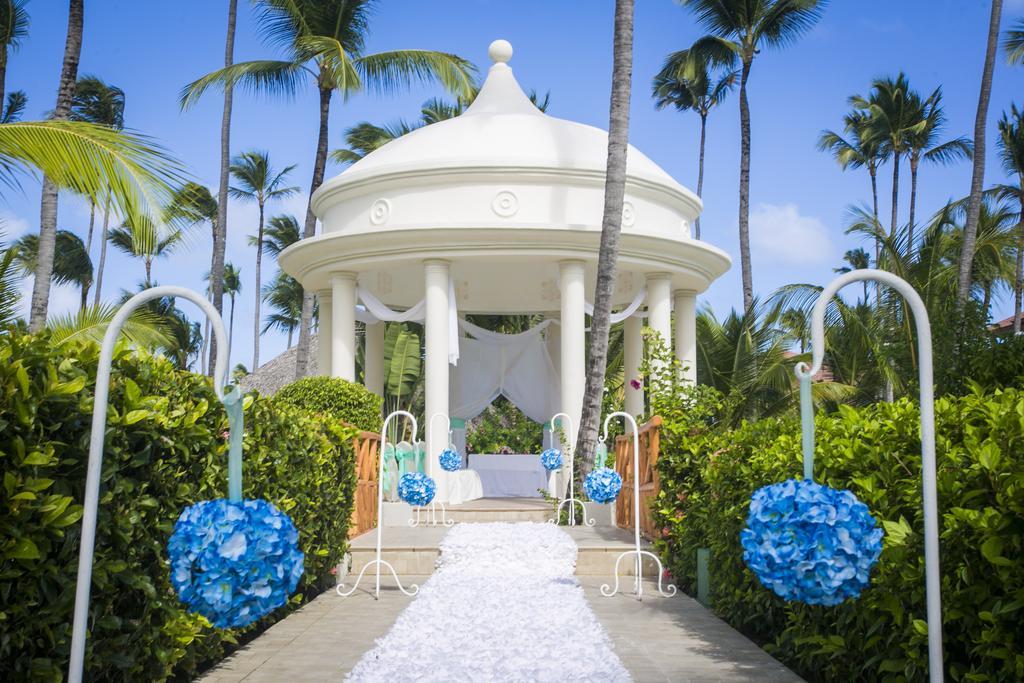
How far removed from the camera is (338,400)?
16531 mm

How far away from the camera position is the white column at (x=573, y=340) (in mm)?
17422

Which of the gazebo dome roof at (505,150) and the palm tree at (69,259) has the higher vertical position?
the palm tree at (69,259)

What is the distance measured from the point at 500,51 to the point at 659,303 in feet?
24.2

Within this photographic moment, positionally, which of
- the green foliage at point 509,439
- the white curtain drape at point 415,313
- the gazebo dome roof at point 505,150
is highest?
the gazebo dome roof at point 505,150

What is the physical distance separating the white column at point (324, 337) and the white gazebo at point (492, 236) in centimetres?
4

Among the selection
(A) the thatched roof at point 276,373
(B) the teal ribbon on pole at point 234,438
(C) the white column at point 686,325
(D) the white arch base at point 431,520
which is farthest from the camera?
(A) the thatched roof at point 276,373

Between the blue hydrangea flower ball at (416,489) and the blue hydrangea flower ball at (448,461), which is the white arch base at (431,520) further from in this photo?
the blue hydrangea flower ball at (416,489)

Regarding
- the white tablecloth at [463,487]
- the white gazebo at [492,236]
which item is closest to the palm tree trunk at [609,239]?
the white gazebo at [492,236]

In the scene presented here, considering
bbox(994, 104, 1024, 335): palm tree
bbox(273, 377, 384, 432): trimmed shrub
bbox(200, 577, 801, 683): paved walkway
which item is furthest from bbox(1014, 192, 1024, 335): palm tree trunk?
bbox(200, 577, 801, 683): paved walkway

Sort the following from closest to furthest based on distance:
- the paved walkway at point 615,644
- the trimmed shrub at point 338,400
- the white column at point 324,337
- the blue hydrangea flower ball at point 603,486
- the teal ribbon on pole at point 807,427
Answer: the teal ribbon on pole at point 807,427 < the paved walkway at point 615,644 < the blue hydrangea flower ball at point 603,486 < the trimmed shrub at point 338,400 < the white column at point 324,337

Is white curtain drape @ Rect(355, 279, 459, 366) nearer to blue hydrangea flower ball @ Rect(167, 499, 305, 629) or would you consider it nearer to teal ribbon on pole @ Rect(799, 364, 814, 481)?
teal ribbon on pole @ Rect(799, 364, 814, 481)

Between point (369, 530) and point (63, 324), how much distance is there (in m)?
5.22

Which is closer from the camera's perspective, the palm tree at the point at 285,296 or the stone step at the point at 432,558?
the stone step at the point at 432,558

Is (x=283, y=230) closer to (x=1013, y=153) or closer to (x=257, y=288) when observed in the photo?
(x=257, y=288)
